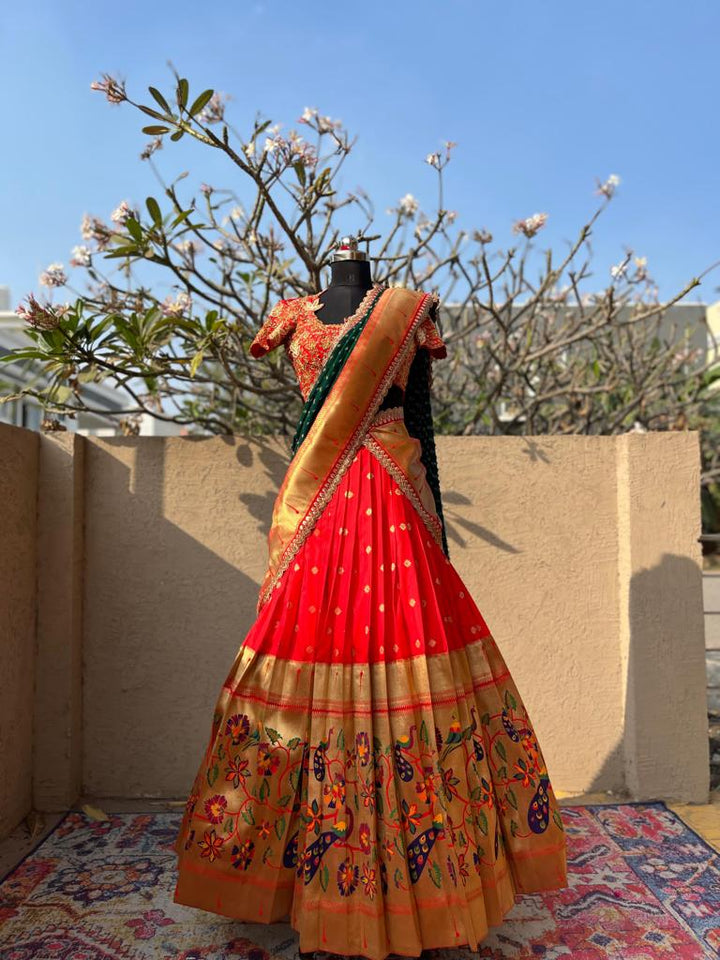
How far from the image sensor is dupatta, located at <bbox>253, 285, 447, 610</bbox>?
2113mm

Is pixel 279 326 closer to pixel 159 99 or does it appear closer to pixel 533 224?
pixel 159 99

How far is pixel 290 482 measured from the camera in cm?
215

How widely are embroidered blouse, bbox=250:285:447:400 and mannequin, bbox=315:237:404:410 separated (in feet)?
0.07

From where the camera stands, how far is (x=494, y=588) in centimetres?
313

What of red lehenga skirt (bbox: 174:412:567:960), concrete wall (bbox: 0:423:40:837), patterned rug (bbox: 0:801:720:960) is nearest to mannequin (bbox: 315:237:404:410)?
red lehenga skirt (bbox: 174:412:567:960)

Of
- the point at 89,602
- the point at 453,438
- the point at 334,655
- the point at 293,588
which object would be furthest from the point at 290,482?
the point at 89,602

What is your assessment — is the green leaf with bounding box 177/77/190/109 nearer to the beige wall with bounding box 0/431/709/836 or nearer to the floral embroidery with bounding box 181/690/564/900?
the beige wall with bounding box 0/431/709/836

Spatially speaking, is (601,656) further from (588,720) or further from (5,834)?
(5,834)

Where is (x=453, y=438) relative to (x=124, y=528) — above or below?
above

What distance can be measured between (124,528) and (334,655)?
4.79ft

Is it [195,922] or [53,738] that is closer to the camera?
[195,922]

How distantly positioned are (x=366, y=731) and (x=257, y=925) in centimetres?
71

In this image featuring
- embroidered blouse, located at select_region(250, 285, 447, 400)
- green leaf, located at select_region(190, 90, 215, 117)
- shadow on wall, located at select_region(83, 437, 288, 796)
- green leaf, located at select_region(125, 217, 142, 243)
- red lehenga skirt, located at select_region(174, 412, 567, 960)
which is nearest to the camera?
red lehenga skirt, located at select_region(174, 412, 567, 960)

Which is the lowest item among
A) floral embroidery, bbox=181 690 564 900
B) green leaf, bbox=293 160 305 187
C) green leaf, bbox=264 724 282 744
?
floral embroidery, bbox=181 690 564 900
